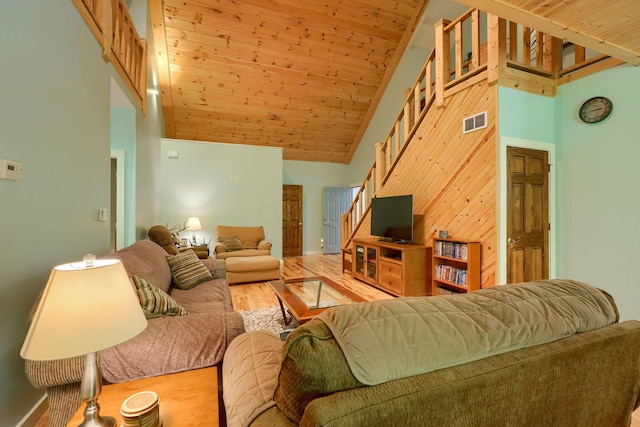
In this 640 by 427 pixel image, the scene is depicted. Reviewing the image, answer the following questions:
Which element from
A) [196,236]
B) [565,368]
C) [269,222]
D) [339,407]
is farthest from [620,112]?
[196,236]

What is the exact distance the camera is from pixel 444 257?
350 centimetres

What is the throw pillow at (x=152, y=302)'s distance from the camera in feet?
4.78

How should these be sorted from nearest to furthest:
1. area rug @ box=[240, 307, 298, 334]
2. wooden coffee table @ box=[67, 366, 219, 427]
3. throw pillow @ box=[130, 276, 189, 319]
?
wooden coffee table @ box=[67, 366, 219, 427], throw pillow @ box=[130, 276, 189, 319], area rug @ box=[240, 307, 298, 334]

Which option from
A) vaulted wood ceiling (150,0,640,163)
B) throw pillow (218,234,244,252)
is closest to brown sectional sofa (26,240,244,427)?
throw pillow (218,234,244,252)

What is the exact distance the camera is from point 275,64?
5465 mm

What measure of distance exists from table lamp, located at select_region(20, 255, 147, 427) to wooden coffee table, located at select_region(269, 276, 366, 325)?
1.45 meters

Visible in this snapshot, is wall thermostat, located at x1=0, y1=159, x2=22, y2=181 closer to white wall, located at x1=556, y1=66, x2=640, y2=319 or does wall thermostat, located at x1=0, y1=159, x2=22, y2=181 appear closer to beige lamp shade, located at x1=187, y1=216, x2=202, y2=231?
beige lamp shade, located at x1=187, y1=216, x2=202, y2=231

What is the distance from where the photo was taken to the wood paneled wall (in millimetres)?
3041

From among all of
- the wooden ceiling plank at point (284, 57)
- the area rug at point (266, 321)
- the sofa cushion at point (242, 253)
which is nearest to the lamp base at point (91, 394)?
the area rug at point (266, 321)

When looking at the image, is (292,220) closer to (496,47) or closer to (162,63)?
(162,63)

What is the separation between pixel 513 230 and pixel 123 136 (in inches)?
195

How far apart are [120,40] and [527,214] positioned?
4998 mm

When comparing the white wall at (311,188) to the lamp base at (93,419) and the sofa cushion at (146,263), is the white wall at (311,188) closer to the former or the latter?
the sofa cushion at (146,263)

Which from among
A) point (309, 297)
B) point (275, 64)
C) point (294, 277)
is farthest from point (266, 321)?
point (275, 64)
